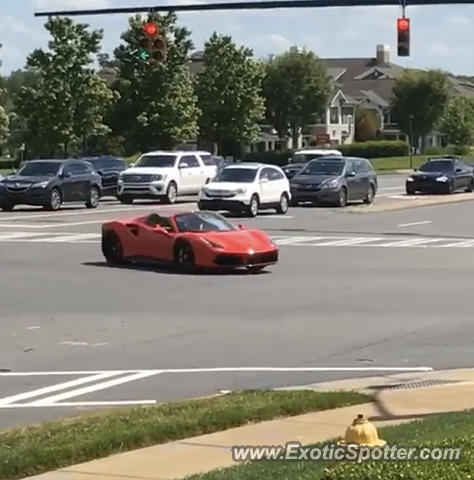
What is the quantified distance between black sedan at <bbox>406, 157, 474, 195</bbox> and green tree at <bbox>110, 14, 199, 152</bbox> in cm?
2304

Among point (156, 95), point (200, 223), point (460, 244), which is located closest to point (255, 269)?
point (200, 223)

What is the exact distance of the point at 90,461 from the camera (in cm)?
860

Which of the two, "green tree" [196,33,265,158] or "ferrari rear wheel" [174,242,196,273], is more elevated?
"green tree" [196,33,265,158]

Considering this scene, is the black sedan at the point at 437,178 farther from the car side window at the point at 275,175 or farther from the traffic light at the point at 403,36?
the traffic light at the point at 403,36

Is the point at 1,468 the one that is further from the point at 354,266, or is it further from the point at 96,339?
the point at 354,266

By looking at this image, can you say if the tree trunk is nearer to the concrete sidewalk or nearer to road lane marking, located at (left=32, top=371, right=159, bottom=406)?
road lane marking, located at (left=32, top=371, right=159, bottom=406)

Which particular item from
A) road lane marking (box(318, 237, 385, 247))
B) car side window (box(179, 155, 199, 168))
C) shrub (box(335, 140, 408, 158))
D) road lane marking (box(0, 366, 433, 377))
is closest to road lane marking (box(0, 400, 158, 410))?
road lane marking (box(0, 366, 433, 377))

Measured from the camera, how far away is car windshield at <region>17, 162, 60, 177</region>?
4391cm

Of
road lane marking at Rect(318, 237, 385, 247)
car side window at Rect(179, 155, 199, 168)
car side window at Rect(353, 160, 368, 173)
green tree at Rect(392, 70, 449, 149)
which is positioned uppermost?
green tree at Rect(392, 70, 449, 149)

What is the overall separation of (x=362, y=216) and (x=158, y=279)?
811 inches

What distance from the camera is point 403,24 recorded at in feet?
92.2

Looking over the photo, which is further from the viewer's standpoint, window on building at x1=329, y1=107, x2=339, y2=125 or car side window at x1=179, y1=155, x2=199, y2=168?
window on building at x1=329, y1=107, x2=339, y2=125

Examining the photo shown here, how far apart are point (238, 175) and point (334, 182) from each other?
18.5 ft

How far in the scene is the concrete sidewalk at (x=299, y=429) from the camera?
8352 millimetres
